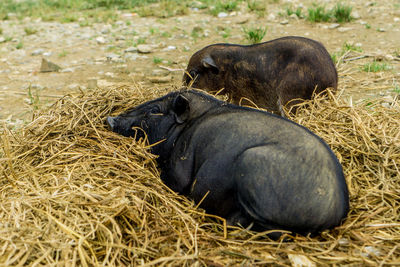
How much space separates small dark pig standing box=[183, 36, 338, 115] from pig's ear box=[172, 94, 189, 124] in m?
1.32

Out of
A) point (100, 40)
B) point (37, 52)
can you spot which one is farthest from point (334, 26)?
point (37, 52)

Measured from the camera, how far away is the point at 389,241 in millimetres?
2770

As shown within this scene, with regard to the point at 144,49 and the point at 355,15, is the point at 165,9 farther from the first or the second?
the point at 355,15

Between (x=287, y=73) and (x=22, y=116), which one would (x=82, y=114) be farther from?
(x=287, y=73)

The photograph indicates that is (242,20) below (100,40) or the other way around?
the other way around

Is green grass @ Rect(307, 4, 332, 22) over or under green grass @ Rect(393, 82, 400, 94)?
over

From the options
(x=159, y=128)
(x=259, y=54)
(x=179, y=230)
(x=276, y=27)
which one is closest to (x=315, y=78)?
(x=259, y=54)

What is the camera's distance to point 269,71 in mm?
5145

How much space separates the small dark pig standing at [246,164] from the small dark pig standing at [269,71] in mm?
1355

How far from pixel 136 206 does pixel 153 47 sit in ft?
17.0

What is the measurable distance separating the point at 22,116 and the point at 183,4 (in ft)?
19.9

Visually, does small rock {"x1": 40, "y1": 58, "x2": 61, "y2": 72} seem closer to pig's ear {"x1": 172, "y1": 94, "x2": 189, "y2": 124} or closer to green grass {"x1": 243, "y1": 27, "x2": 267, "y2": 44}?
green grass {"x1": 243, "y1": 27, "x2": 267, "y2": 44}

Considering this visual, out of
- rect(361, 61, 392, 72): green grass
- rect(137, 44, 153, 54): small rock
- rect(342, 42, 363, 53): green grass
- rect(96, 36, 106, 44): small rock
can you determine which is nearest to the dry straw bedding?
rect(361, 61, 392, 72): green grass

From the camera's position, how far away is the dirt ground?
569cm
